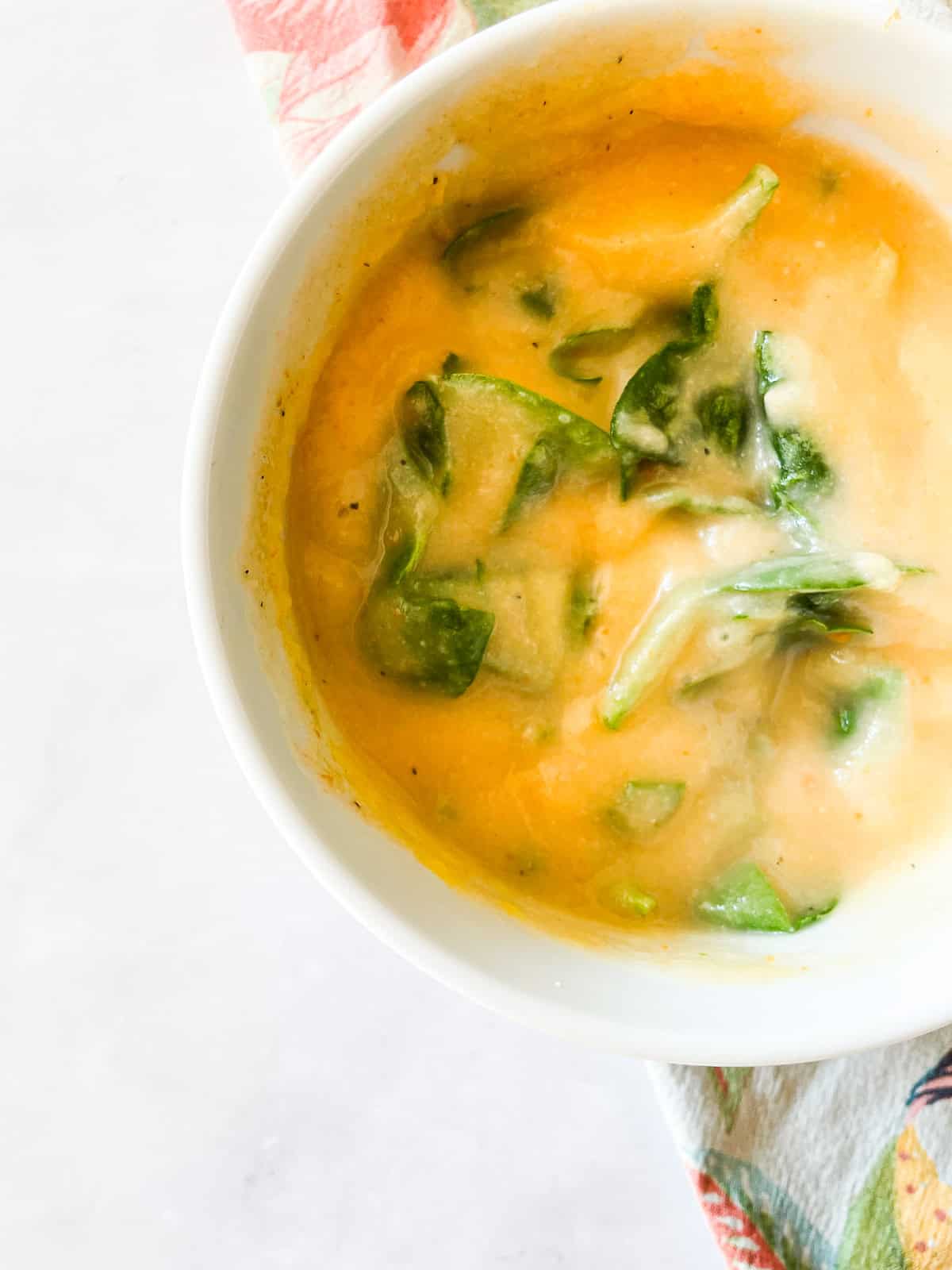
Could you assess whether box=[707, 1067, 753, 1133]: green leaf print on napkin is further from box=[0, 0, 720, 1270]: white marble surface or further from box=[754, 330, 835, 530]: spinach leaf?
box=[754, 330, 835, 530]: spinach leaf

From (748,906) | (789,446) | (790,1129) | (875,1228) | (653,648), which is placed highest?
(789,446)

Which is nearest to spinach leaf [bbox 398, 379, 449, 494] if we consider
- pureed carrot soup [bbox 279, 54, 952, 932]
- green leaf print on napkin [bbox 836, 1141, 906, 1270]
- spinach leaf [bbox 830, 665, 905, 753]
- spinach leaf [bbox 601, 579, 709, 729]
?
pureed carrot soup [bbox 279, 54, 952, 932]

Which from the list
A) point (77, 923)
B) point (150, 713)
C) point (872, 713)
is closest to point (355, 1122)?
point (77, 923)

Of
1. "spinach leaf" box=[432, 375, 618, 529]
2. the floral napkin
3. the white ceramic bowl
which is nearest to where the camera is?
the white ceramic bowl

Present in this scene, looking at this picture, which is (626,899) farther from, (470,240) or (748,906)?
(470,240)

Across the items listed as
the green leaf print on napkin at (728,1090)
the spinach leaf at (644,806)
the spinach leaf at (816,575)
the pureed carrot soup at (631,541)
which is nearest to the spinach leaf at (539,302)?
the pureed carrot soup at (631,541)

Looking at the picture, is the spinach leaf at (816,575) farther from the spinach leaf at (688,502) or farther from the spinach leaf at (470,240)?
the spinach leaf at (470,240)

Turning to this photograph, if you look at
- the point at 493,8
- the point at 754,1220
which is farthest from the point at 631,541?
the point at 754,1220
